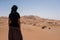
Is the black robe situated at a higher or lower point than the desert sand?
higher

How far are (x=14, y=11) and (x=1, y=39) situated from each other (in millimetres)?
7167

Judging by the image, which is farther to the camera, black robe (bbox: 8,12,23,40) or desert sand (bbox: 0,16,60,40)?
desert sand (bbox: 0,16,60,40)

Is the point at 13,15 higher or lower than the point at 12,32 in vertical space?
higher

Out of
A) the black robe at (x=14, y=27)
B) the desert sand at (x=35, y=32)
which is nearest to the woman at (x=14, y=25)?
the black robe at (x=14, y=27)

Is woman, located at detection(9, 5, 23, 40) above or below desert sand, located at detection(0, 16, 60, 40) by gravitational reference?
above

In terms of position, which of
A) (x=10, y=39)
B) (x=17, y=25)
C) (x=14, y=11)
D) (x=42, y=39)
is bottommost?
(x=42, y=39)

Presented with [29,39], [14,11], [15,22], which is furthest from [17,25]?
[29,39]

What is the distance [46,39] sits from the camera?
15.0 meters

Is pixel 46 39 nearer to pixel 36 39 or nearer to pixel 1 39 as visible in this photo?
pixel 36 39

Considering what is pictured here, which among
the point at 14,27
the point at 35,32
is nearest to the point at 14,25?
the point at 14,27

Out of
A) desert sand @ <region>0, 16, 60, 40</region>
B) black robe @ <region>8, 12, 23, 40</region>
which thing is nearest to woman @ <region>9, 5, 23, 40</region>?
black robe @ <region>8, 12, 23, 40</region>

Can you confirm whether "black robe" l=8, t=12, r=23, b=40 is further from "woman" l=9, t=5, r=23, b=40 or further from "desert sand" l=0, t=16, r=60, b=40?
"desert sand" l=0, t=16, r=60, b=40

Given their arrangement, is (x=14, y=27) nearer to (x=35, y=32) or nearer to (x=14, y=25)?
(x=14, y=25)

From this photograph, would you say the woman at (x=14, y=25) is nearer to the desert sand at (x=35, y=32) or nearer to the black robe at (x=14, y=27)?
the black robe at (x=14, y=27)
